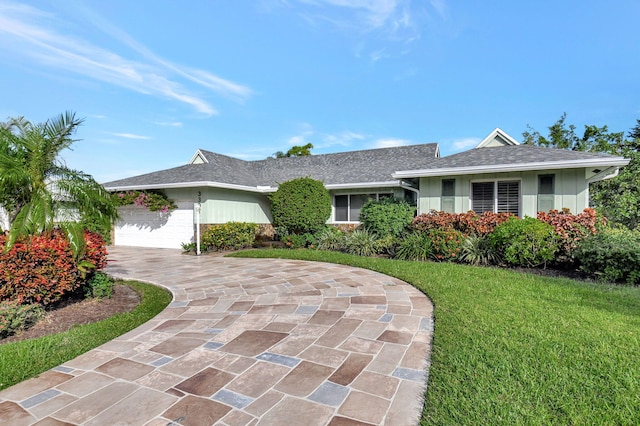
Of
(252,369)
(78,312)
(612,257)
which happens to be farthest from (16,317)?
(612,257)

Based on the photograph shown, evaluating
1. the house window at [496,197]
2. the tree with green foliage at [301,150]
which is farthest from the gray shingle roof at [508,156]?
the tree with green foliage at [301,150]

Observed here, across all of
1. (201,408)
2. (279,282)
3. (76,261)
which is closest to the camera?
(201,408)

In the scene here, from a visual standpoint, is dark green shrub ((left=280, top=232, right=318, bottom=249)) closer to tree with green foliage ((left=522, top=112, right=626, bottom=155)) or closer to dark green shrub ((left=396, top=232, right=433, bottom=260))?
dark green shrub ((left=396, top=232, right=433, bottom=260))

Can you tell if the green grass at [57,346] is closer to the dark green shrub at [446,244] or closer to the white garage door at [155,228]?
the dark green shrub at [446,244]

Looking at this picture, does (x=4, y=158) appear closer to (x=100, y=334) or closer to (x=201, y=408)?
(x=100, y=334)

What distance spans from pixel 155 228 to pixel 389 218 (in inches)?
399

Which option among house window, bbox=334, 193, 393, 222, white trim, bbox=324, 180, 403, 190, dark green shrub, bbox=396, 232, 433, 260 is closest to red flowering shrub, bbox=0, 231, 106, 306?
dark green shrub, bbox=396, 232, 433, 260

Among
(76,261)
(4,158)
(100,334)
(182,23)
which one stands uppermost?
(182,23)

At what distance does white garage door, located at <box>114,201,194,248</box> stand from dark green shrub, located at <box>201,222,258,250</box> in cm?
114

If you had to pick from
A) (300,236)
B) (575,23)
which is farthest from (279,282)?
(575,23)

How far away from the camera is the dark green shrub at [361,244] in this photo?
1013cm

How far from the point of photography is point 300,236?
12.0 meters

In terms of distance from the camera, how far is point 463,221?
9.48m

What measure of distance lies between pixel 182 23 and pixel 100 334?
792 centimetres
